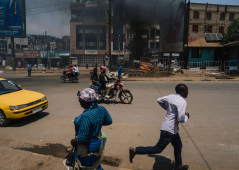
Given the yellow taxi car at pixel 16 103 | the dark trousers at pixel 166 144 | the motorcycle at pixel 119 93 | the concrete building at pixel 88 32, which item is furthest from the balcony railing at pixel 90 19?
the dark trousers at pixel 166 144

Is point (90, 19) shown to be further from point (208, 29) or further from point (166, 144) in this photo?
point (166, 144)

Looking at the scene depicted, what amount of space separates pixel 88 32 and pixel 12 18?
21205 mm

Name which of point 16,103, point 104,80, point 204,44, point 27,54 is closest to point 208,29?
point 204,44

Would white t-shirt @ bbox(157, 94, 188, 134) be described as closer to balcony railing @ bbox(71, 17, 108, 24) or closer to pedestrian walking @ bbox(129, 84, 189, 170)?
pedestrian walking @ bbox(129, 84, 189, 170)

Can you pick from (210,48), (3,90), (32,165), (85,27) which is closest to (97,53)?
(85,27)

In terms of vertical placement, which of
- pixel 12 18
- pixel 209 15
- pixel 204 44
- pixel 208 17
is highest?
pixel 209 15

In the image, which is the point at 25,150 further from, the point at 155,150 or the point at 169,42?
the point at 169,42

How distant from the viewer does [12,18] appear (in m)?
30.5

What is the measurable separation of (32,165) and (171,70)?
61.3 feet

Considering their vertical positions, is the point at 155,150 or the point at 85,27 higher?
the point at 85,27

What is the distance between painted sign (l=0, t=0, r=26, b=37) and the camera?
1174 inches

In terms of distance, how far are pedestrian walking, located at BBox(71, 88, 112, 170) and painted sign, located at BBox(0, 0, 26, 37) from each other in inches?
1331

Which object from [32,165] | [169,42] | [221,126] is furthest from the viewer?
[169,42]

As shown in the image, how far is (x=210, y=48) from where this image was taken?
25.2 meters
